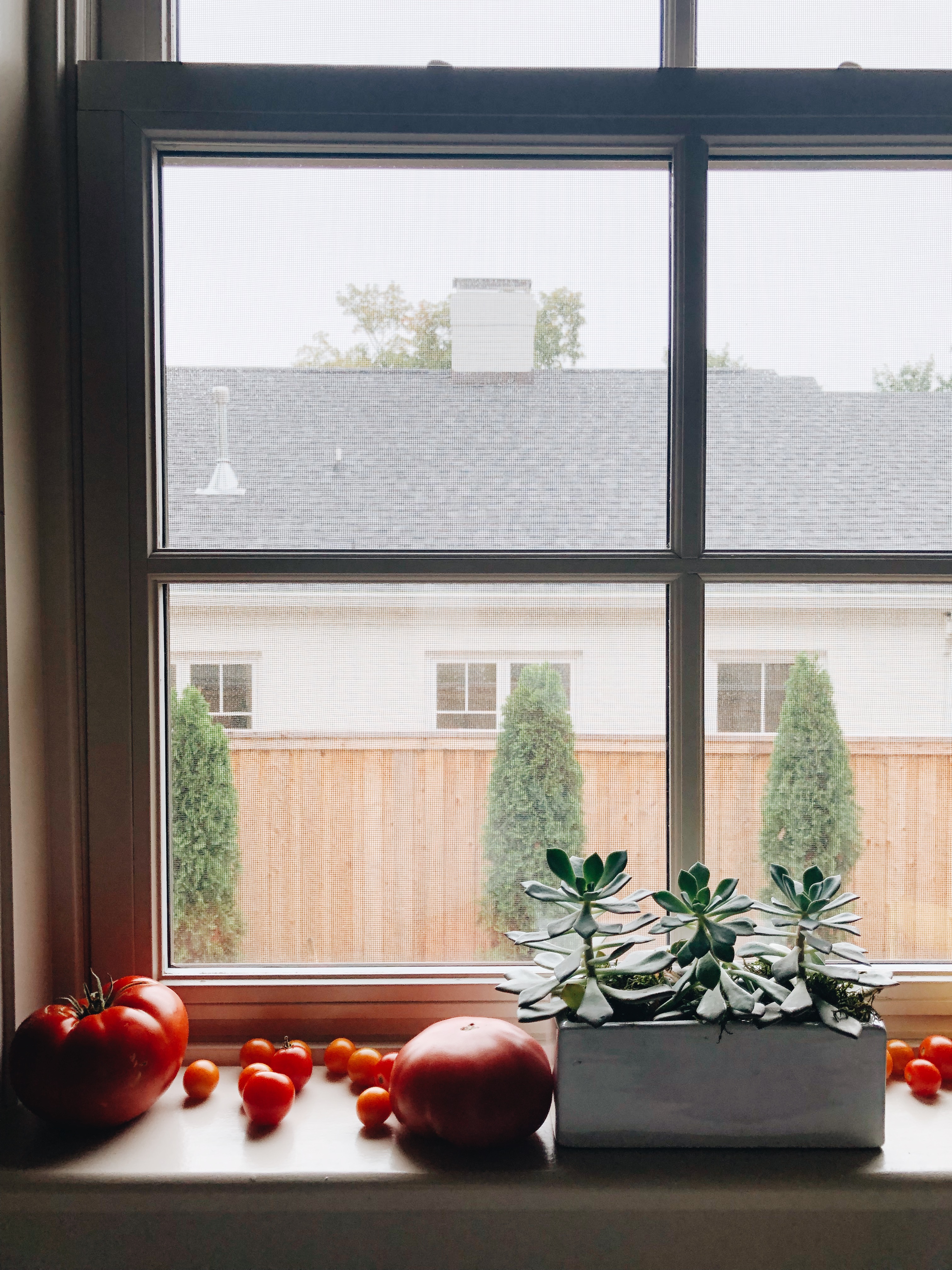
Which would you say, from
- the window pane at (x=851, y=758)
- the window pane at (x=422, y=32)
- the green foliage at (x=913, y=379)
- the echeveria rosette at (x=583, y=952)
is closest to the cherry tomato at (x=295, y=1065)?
the echeveria rosette at (x=583, y=952)

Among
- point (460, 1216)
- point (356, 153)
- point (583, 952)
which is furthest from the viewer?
point (356, 153)

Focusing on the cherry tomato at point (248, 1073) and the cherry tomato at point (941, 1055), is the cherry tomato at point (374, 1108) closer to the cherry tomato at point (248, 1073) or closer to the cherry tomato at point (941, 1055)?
the cherry tomato at point (248, 1073)

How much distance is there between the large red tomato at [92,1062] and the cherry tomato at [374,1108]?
199 mm

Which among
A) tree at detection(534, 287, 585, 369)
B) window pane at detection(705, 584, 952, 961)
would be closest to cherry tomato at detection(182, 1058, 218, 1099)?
window pane at detection(705, 584, 952, 961)

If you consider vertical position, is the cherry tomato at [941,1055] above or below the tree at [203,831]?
below

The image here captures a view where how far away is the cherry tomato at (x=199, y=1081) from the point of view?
933 millimetres

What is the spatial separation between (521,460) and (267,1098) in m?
0.75

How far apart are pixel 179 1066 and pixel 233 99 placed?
107cm

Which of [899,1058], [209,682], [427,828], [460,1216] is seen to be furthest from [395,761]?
[899,1058]

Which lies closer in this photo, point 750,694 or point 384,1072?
point 384,1072

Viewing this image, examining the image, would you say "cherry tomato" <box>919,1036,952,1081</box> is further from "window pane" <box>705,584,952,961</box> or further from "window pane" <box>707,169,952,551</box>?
"window pane" <box>707,169,952,551</box>

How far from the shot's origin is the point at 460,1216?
0.79m

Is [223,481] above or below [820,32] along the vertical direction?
below

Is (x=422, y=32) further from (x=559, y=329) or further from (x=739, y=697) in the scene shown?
(x=739, y=697)
